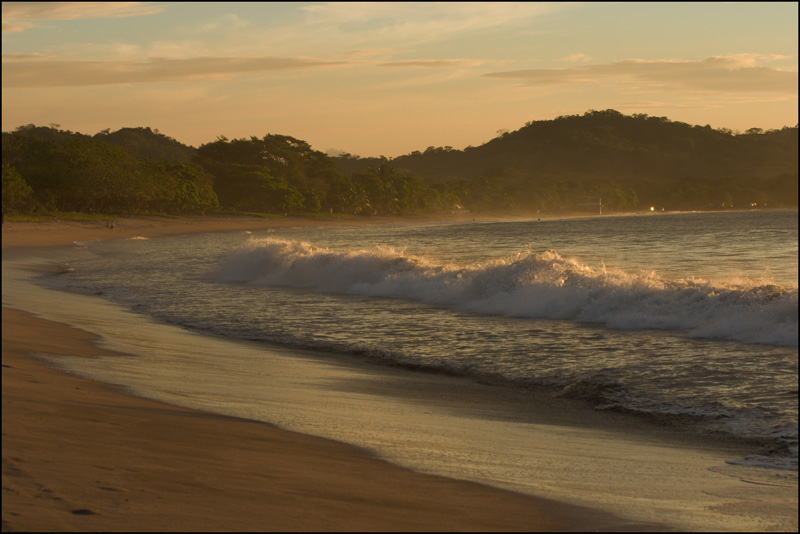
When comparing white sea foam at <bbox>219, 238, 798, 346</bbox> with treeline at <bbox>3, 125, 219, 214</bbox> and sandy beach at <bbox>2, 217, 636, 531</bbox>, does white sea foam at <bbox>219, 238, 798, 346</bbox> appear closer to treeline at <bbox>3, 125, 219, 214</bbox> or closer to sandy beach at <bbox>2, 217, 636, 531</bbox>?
sandy beach at <bbox>2, 217, 636, 531</bbox>

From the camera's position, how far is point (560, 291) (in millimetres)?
19500

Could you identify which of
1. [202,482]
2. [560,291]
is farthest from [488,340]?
[202,482]

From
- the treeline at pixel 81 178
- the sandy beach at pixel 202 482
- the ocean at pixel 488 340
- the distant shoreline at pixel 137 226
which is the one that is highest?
the treeline at pixel 81 178

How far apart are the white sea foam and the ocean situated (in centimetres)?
6

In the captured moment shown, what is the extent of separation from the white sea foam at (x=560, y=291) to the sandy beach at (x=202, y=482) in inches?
393

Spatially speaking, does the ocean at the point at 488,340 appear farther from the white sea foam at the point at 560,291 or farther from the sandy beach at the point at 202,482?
the sandy beach at the point at 202,482

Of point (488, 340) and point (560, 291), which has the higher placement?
point (560, 291)

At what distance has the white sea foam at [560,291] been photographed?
1476 centimetres

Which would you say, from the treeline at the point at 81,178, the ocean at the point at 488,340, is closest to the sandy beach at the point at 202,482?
the ocean at the point at 488,340

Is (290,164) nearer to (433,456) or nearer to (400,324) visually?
(400,324)

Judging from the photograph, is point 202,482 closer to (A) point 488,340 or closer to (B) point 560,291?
(A) point 488,340

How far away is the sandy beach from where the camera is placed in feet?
13.5

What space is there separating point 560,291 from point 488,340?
5.32 m

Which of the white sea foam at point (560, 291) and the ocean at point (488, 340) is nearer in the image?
the ocean at point (488, 340)
